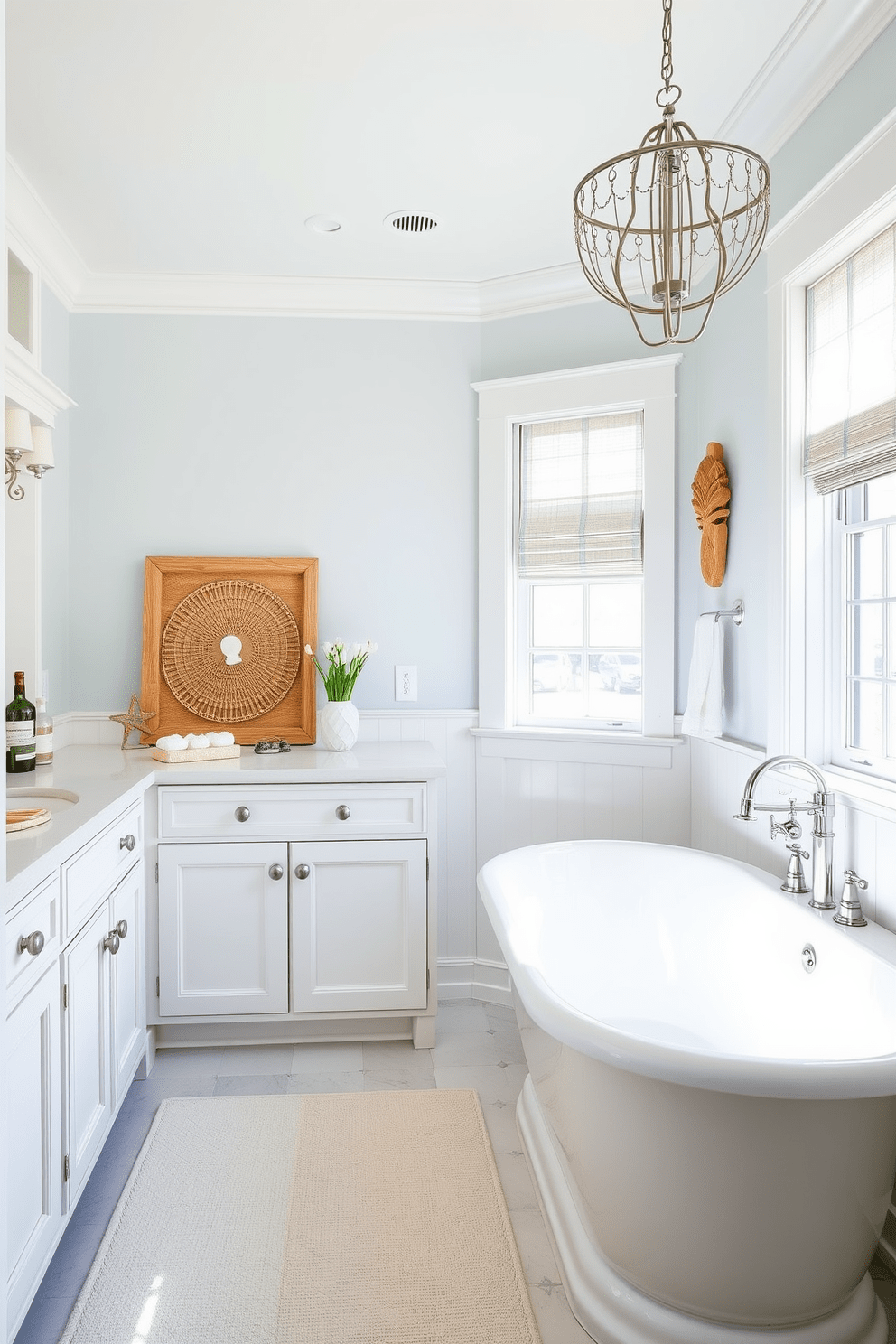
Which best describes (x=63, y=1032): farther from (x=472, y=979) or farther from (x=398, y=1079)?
(x=472, y=979)

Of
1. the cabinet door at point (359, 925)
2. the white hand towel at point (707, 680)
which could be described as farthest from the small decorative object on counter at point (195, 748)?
the white hand towel at point (707, 680)

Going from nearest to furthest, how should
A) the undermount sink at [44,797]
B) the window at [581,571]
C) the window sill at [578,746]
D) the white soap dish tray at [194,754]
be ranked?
the undermount sink at [44,797]
the white soap dish tray at [194,754]
the window sill at [578,746]
the window at [581,571]

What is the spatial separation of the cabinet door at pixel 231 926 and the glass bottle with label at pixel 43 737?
53cm

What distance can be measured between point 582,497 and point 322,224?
4.13 feet

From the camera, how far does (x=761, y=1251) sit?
149 cm

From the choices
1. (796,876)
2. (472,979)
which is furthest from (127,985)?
(796,876)

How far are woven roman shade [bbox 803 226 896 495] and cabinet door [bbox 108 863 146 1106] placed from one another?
2.10m

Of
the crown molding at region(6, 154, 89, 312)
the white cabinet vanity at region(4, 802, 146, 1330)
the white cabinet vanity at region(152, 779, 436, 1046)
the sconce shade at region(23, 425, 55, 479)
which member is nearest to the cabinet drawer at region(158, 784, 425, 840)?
the white cabinet vanity at region(152, 779, 436, 1046)

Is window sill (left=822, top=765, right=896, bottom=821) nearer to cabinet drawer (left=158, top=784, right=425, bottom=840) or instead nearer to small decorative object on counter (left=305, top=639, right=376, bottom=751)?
cabinet drawer (left=158, top=784, right=425, bottom=840)

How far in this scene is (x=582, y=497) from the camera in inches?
129

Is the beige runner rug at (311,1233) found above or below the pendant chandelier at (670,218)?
below

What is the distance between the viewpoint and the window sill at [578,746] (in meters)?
3.11

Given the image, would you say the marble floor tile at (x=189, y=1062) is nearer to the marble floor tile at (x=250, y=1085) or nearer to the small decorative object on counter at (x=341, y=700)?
the marble floor tile at (x=250, y=1085)

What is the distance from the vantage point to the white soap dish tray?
2.87 meters
